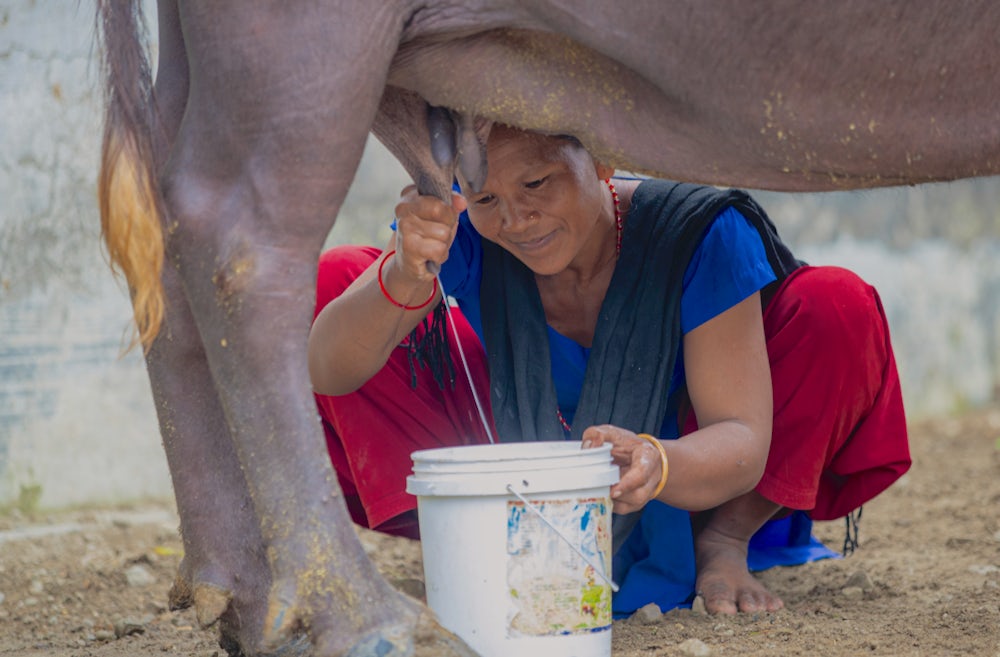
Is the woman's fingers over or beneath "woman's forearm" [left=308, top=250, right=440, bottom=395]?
over

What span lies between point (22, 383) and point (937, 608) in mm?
2518

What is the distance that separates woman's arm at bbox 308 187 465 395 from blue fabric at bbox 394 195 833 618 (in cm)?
17

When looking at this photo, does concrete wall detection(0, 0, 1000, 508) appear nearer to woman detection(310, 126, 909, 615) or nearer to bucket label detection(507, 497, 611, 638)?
woman detection(310, 126, 909, 615)

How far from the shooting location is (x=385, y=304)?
6.92 ft

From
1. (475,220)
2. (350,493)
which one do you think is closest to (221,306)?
(475,220)

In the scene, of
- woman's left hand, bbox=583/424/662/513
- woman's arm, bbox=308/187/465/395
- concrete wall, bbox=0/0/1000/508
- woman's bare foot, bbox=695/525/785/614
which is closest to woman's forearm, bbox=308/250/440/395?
woman's arm, bbox=308/187/465/395

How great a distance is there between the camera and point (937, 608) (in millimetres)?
2223

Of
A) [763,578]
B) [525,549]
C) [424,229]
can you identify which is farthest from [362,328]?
[763,578]

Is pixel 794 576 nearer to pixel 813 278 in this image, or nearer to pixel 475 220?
pixel 813 278

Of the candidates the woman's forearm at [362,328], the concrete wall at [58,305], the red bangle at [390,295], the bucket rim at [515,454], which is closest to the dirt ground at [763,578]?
the concrete wall at [58,305]

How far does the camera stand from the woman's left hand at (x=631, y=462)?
5.90ft

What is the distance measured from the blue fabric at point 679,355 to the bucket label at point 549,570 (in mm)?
600

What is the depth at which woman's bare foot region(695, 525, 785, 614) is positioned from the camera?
2.24 m

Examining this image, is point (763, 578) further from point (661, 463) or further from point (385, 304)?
point (385, 304)
